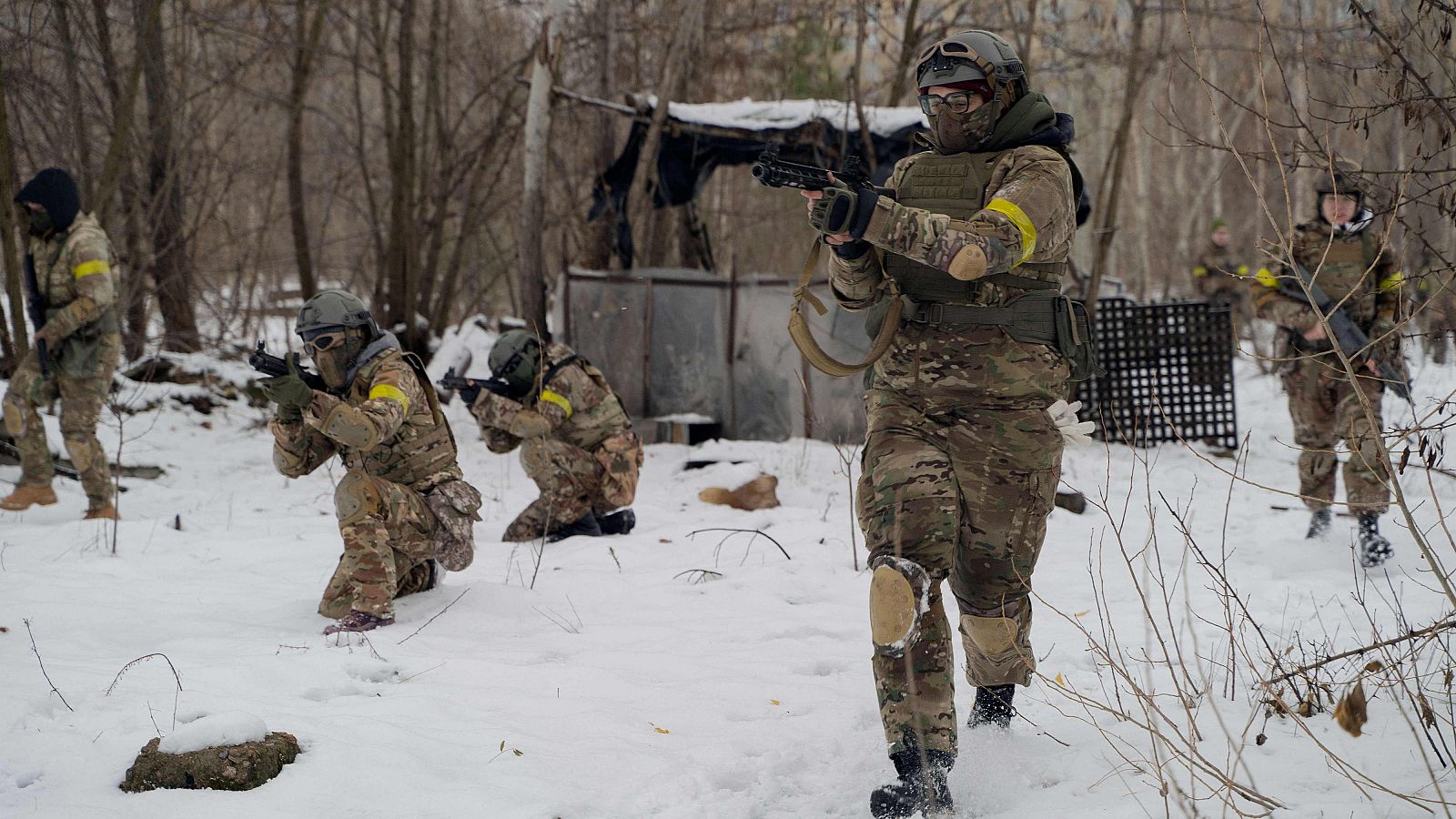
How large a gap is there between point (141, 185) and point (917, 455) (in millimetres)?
9660

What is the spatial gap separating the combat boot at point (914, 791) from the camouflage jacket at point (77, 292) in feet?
18.5

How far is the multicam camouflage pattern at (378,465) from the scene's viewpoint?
13.7 feet

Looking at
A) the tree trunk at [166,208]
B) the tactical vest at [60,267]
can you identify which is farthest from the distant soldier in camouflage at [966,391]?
the tree trunk at [166,208]

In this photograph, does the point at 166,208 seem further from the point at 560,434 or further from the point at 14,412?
the point at 560,434

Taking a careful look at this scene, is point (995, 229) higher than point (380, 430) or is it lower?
higher

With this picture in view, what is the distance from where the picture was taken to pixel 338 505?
4.23 m

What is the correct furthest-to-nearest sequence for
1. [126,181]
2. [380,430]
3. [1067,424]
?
[126,181] < [380,430] < [1067,424]

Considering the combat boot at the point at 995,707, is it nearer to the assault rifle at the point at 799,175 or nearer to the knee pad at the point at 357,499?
the assault rifle at the point at 799,175

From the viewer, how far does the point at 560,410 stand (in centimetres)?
615

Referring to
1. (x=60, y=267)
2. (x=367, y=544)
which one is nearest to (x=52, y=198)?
(x=60, y=267)

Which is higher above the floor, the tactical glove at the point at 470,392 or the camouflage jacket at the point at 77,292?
the camouflage jacket at the point at 77,292

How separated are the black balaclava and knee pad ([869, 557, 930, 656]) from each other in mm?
5593

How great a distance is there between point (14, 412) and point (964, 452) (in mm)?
5997

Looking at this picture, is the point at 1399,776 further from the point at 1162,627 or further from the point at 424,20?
the point at 424,20
